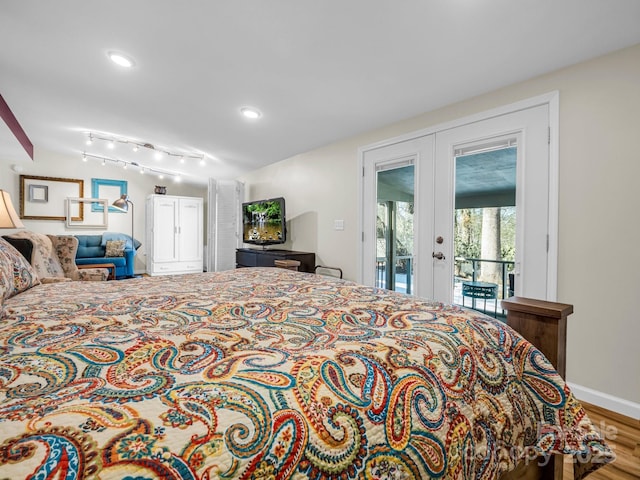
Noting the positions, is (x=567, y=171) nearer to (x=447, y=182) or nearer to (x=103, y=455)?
(x=447, y=182)

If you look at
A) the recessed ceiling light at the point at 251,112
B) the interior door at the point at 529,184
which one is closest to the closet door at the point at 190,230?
the recessed ceiling light at the point at 251,112

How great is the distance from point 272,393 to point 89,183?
786cm

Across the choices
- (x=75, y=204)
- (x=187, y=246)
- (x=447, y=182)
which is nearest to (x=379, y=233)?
(x=447, y=182)

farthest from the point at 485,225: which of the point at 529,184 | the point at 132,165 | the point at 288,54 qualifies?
the point at 132,165

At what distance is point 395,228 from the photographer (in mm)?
3248

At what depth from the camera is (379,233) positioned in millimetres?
3393

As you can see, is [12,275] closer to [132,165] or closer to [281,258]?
[281,258]

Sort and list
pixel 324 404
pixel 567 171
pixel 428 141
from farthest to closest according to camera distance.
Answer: pixel 428 141 → pixel 567 171 → pixel 324 404

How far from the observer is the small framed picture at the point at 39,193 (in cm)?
611

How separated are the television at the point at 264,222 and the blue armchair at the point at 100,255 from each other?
Result: 243 cm

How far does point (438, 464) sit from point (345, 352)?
0.27 m

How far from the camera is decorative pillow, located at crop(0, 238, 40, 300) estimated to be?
122 centimetres

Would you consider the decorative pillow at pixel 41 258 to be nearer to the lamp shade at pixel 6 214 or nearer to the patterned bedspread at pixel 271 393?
the lamp shade at pixel 6 214

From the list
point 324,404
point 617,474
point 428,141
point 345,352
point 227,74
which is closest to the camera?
point 324,404
